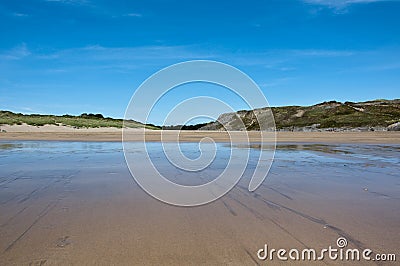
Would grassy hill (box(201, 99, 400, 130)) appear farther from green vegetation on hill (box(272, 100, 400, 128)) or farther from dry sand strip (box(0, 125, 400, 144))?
dry sand strip (box(0, 125, 400, 144))

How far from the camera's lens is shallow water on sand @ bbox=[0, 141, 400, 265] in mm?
3184

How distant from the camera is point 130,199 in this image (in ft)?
18.0

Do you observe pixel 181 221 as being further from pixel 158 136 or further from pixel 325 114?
pixel 325 114

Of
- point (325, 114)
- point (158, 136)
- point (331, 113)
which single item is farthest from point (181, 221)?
point (331, 113)

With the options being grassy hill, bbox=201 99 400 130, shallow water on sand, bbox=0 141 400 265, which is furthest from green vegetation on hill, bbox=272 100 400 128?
shallow water on sand, bbox=0 141 400 265

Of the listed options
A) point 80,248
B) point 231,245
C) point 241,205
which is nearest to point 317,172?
point 241,205

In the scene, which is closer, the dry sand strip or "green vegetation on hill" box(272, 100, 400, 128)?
the dry sand strip

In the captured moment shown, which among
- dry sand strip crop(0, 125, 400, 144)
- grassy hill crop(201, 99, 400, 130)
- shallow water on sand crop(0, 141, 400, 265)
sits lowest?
shallow water on sand crop(0, 141, 400, 265)

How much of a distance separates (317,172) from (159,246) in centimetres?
649

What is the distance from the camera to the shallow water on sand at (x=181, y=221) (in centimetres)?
318

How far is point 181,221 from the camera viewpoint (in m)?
4.24

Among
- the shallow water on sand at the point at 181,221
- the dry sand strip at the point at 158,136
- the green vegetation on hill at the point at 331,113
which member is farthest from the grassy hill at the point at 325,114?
the shallow water on sand at the point at 181,221

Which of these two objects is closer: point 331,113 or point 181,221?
point 181,221

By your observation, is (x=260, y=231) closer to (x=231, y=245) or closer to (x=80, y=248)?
(x=231, y=245)
